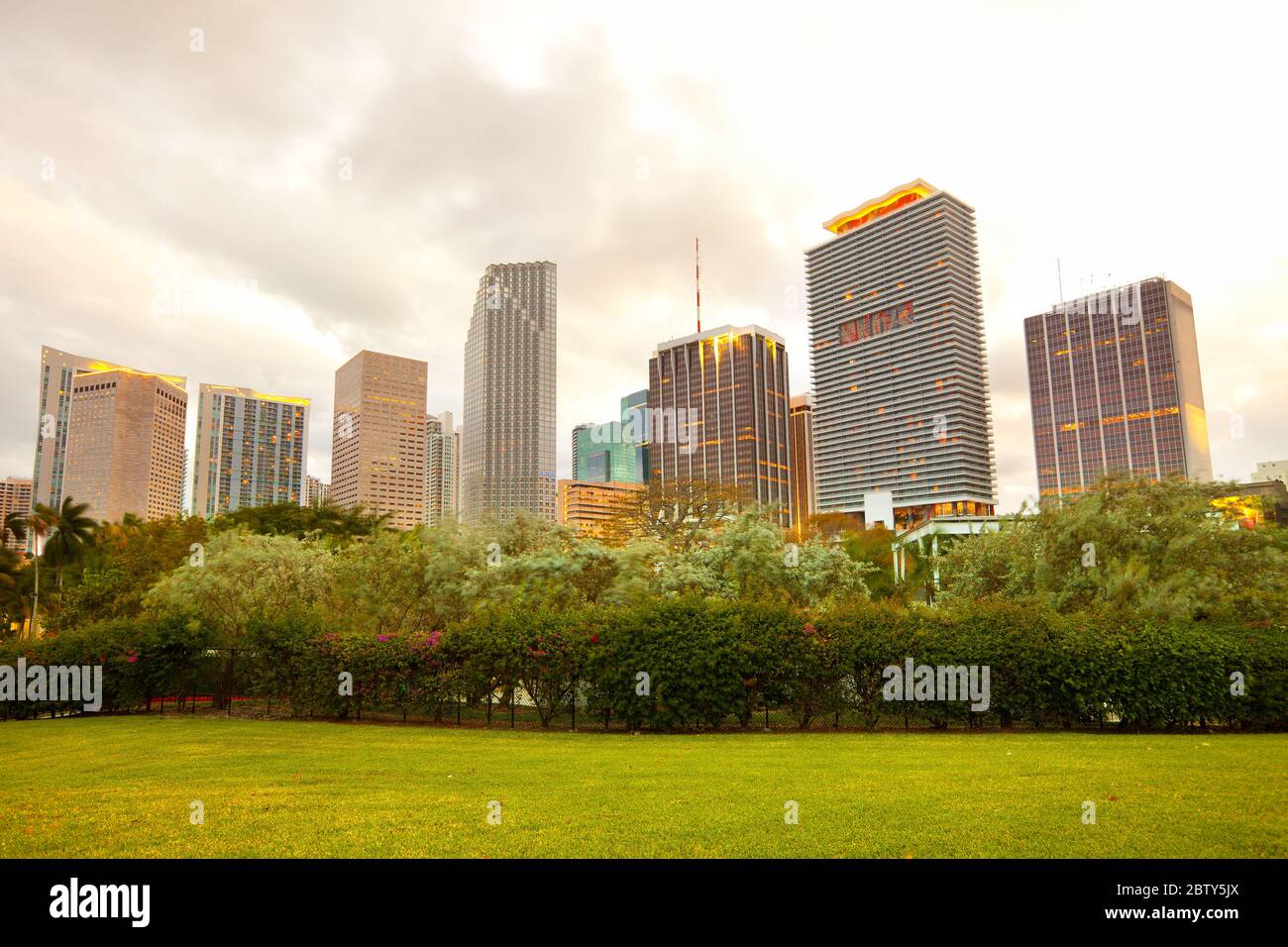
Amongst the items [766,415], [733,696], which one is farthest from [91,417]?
[733,696]

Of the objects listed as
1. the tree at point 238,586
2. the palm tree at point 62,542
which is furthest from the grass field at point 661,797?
the palm tree at point 62,542

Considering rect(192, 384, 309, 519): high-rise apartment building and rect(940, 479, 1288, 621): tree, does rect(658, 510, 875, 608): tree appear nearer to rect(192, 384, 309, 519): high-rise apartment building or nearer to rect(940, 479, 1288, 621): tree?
rect(940, 479, 1288, 621): tree

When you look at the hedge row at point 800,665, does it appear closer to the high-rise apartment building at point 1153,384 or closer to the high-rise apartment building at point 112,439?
the high-rise apartment building at point 112,439

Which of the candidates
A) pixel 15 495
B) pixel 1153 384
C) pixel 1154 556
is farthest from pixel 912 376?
pixel 15 495

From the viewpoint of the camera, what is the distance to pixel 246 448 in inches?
6821

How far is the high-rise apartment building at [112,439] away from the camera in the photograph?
481 feet

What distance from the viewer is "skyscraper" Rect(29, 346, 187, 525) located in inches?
5861

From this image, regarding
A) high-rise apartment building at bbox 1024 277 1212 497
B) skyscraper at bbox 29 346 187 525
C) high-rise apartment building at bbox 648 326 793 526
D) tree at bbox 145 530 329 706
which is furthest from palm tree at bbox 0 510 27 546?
high-rise apartment building at bbox 1024 277 1212 497

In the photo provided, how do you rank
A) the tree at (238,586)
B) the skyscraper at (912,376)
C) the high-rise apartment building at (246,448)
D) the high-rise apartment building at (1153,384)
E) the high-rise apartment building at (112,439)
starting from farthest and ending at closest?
the high-rise apartment building at (1153,384) < the skyscraper at (912,376) < the high-rise apartment building at (246,448) < the high-rise apartment building at (112,439) < the tree at (238,586)

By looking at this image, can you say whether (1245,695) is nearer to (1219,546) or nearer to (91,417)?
(1219,546)

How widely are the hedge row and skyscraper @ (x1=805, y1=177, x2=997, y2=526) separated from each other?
163879mm

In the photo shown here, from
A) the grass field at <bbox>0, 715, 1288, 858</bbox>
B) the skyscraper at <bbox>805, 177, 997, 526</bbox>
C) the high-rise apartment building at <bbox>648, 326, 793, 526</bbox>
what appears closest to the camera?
the grass field at <bbox>0, 715, 1288, 858</bbox>

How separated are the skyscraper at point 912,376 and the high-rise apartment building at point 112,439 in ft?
513

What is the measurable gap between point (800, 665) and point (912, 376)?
18483cm
